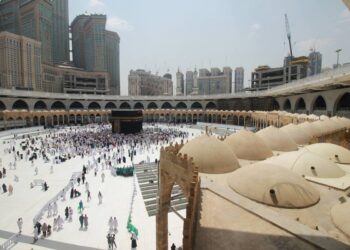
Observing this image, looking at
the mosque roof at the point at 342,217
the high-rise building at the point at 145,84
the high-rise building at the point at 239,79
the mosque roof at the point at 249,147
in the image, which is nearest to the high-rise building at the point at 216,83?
the high-rise building at the point at 239,79

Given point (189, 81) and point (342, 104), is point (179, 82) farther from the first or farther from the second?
point (342, 104)

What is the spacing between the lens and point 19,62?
60000 mm

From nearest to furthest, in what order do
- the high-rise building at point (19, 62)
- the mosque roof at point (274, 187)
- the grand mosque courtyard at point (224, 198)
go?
the grand mosque courtyard at point (224, 198), the mosque roof at point (274, 187), the high-rise building at point (19, 62)

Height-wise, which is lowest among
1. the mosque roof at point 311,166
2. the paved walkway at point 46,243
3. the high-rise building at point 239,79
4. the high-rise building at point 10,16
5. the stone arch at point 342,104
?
the paved walkway at point 46,243

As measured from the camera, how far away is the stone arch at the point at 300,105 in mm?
35003

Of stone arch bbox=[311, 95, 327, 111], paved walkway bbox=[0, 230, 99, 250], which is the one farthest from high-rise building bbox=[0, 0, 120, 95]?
stone arch bbox=[311, 95, 327, 111]

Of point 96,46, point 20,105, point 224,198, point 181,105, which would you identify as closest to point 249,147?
point 224,198

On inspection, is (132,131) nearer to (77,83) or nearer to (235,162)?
(235,162)

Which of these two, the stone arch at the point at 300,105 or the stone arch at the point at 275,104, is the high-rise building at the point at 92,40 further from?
the stone arch at the point at 300,105

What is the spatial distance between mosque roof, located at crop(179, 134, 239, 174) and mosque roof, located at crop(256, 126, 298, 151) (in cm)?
458

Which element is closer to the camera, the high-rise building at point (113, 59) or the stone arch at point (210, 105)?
the stone arch at point (210, 105)

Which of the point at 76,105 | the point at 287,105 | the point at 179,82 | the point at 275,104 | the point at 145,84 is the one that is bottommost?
the point at 287,105

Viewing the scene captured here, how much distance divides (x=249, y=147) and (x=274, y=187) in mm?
4256

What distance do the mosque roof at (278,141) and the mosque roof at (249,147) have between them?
77.1 inches
